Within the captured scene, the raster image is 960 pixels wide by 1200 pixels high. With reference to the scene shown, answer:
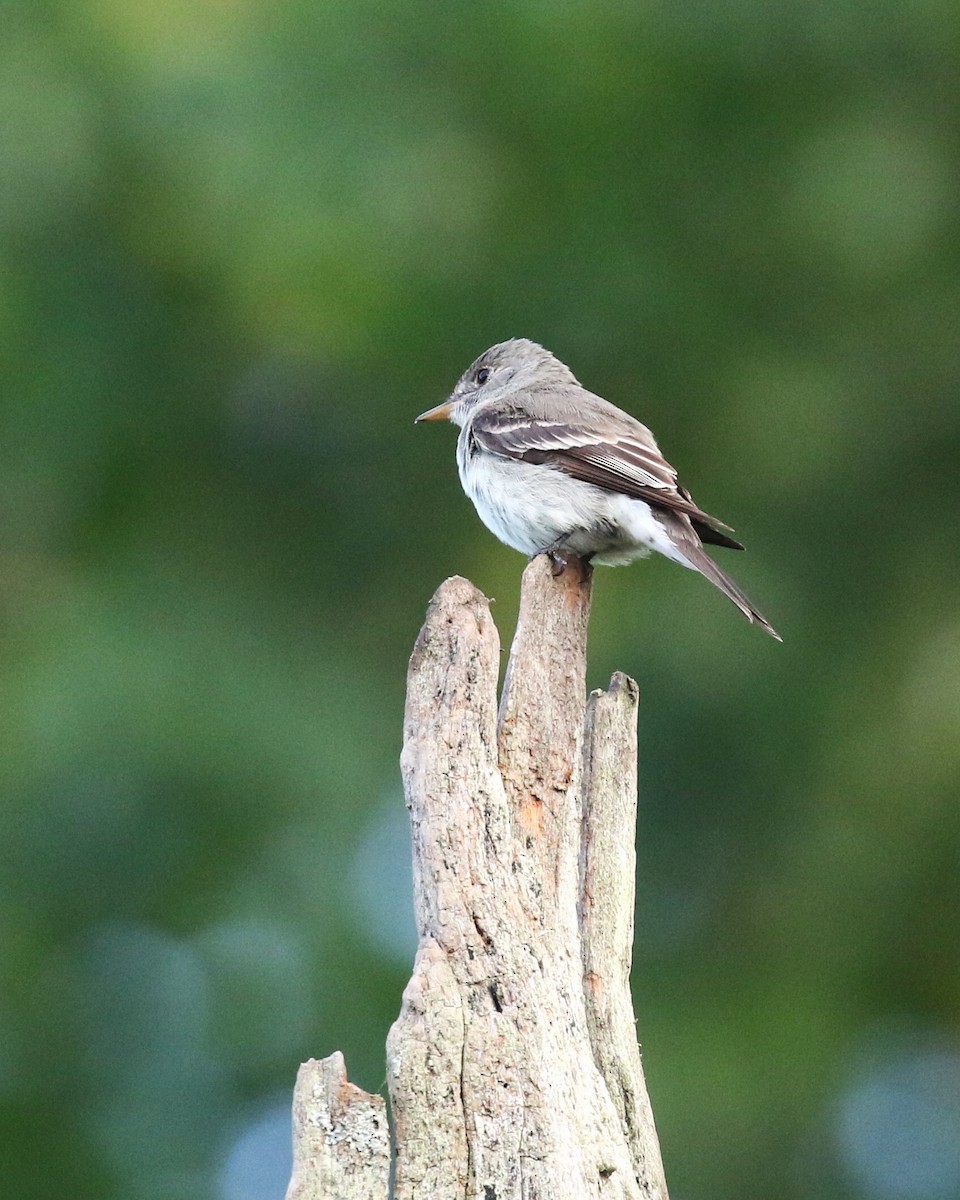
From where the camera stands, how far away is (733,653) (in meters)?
10.1

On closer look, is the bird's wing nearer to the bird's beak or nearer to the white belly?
the white belly

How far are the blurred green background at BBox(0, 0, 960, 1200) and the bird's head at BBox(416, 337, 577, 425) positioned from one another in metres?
Result: 1.97

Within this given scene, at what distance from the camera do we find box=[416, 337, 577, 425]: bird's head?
24.8 ft

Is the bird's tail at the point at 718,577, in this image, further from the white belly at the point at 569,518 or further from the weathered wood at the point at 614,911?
the weathered wood at the point at 614,911

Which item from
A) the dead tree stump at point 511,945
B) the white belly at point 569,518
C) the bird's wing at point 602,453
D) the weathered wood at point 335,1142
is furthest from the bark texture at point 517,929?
the bird's wing at point 602,453

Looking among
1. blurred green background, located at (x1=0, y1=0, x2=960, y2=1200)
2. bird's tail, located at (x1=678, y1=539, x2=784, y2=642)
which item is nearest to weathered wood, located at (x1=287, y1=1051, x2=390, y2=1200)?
bird's tail, located at (x1=678, y1=539, x2=784, y2=642)

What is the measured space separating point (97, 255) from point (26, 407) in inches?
39.5

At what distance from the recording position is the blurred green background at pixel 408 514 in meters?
9.53

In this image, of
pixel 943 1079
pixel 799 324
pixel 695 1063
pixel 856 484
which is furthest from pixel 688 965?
pixel 799 324

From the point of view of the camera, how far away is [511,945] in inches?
153

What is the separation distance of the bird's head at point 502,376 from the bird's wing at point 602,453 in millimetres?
630

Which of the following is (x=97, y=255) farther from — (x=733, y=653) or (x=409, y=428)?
(x=733, y=653)

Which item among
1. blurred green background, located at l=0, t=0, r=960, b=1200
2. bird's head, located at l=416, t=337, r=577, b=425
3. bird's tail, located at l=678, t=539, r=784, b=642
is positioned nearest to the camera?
bird's tail, located at l=678, t=539, r=784, b=642

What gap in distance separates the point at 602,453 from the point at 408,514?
449cm
